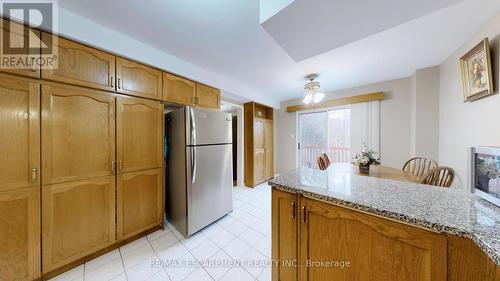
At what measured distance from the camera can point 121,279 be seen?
1464mm

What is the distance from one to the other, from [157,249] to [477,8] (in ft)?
12.4

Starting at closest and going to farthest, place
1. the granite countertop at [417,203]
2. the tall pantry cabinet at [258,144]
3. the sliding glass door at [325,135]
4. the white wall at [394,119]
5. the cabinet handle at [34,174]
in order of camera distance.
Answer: the granite countertop at [417,203], the cabinet handle at [34,174], the white wall at [394,119], the sliding glass door at [325,135], the tall pantry cabinet at [258,144]

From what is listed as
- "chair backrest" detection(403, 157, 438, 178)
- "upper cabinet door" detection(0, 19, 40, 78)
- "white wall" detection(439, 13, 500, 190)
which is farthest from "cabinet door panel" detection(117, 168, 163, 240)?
"chair backrest" detection(403, 157, 438, 178)

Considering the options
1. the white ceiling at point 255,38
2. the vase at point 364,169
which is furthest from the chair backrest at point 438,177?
the white ceiling at point 255,38

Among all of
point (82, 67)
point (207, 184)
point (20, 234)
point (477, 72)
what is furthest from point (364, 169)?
point (20, 234)

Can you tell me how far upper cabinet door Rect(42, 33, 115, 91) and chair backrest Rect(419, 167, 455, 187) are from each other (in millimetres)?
3646

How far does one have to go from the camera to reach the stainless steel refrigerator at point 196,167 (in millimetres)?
2070

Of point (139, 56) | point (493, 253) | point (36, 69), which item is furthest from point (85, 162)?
point (493, 253)

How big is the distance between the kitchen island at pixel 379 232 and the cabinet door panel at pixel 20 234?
191 centimetres

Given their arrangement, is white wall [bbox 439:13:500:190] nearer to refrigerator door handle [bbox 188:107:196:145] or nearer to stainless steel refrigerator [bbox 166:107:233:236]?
stainless steel refrigerator [bbox 166:107:233:236]

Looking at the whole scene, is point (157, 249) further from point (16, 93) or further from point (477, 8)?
point (477, 8)

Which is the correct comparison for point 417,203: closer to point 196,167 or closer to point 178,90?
point 196,167

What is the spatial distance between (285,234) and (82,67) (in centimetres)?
227

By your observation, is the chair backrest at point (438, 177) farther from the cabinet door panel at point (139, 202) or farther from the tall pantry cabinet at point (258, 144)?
the cabinet door panel at point (139, 202)
